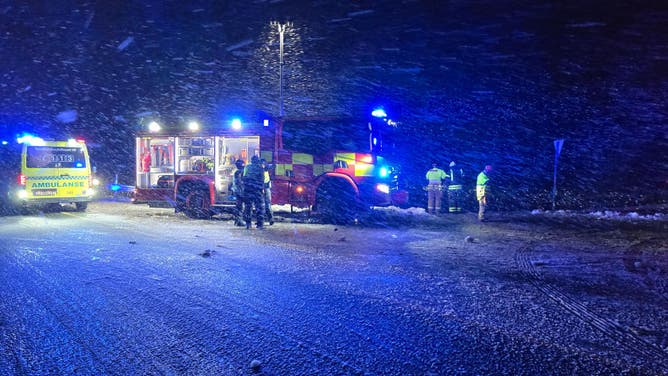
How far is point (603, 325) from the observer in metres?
3.70

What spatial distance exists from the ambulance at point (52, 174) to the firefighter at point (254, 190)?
6.27 meters

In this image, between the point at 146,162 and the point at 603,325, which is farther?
the point at 146,162

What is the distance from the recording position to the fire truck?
10.5m

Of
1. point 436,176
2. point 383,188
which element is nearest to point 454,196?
point 436,176

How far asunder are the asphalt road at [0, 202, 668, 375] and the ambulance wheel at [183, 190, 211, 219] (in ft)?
12.5

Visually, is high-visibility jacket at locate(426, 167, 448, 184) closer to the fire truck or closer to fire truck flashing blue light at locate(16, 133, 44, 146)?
the fire truck

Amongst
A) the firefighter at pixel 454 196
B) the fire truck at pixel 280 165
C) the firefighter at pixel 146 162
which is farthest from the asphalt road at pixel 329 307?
the firefighter at pixel 454 196

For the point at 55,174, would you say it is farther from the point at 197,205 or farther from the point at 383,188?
the point at 383,188

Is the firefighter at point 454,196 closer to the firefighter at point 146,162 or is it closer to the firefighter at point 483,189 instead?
the firefighter at point 483,189

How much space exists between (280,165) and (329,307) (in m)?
7.30

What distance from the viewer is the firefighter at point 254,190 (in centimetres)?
961

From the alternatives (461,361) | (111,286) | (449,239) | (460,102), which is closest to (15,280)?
(111,286)

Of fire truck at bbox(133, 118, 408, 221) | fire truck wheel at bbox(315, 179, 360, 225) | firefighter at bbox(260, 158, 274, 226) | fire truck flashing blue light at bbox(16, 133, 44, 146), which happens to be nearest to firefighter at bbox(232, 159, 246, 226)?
firefighter at bbox(260, 158, 274, 226)

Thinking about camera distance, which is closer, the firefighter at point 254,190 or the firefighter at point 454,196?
the firefighter at point 254,190
